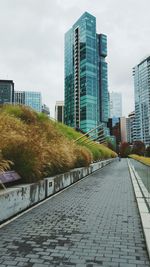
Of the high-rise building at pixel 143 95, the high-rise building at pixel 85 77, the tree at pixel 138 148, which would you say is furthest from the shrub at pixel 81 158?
the high-rise building at pixel 85 77

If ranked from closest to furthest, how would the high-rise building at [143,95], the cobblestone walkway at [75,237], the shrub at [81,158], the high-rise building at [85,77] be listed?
1. the cobblestone walkway at [75,237]
2. the shrub at [81,158]
3. the high-rise building at [143,95]
4. the high-rise building at [85,77]

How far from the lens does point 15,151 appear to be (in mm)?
8164

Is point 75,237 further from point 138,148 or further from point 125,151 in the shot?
point 125,151

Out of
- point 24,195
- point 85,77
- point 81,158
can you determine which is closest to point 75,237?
point 24,195

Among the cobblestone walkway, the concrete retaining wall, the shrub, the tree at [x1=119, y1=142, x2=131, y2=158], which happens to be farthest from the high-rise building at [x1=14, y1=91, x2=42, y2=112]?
the cobblestone walkway

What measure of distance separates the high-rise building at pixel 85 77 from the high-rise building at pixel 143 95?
75.5 ft

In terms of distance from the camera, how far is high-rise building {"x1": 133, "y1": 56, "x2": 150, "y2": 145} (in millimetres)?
115169

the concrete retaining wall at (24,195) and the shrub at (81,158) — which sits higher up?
the shrub at (81,158)

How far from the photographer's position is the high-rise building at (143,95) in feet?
378

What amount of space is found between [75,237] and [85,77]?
479 feet

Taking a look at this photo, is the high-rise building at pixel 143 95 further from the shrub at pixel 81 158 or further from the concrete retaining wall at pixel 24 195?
the concrete retaining wall at pixel 24 195

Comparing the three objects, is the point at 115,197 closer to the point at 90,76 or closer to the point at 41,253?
the point at 41,253

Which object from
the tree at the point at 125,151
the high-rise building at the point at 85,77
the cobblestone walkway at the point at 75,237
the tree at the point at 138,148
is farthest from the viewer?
the high-rise building at the point at 85,77

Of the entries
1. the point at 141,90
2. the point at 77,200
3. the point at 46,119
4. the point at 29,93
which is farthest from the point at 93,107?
the point at 77,200
